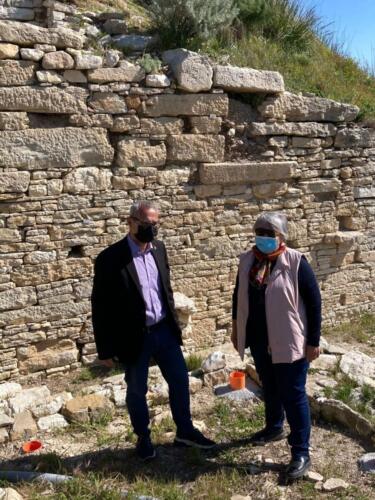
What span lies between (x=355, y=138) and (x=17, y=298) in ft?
15.1

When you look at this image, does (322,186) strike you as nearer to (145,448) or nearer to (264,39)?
(264,39)

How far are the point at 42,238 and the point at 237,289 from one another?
7.93 feet

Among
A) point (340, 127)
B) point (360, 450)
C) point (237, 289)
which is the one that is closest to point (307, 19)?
point (340, 127)

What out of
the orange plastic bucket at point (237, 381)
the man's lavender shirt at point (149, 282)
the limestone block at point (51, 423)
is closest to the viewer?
the man's lavender shirt at point (149, 282)

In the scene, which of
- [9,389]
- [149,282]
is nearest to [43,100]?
[149,282]

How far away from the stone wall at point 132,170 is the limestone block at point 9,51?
0.01m

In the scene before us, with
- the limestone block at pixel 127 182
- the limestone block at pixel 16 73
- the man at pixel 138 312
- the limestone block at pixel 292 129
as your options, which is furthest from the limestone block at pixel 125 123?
the man at pixel 138 312

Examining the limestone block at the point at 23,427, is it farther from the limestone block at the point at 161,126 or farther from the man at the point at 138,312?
the limestone block at the point at 161,126

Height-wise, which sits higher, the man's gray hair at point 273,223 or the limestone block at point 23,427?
the man's gray hair at point 273,223

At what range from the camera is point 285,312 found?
3.63m

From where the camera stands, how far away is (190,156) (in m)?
6.16

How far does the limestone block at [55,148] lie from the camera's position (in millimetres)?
5270

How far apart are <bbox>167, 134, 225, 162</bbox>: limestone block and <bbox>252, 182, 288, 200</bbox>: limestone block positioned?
2.04 feet

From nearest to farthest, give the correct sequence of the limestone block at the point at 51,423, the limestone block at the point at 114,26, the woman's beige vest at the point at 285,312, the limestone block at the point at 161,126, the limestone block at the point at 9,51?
1. the woman's beige vest at the point at 285,312
2. the limestone block at the point at 51,423
3. the limestone block at the point at 9,51
4. the limestone block at the point at 161,126
5. the limestone block at the point at 114,26
